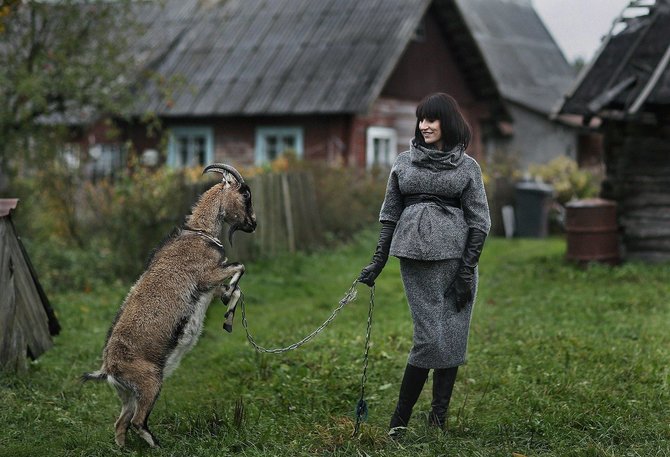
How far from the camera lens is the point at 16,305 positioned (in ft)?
24.4

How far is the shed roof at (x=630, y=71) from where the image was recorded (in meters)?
12.9

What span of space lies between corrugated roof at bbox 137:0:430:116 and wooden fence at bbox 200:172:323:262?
Result: 188 inches

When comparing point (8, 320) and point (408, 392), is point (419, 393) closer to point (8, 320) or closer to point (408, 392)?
point (408, 392)

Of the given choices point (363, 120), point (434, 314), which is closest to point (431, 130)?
point (434, 314)

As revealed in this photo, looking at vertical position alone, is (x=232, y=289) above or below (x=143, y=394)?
above

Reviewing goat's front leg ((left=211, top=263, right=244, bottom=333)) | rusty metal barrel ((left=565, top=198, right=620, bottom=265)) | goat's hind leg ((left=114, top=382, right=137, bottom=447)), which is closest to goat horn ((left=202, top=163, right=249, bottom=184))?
goat's front leg ((left=211, top=263, right=244, bottom=333))

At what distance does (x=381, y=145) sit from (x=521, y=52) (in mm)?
17582

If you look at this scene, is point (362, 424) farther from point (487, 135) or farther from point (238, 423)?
point (487, 135)

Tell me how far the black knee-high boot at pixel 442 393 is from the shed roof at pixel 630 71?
24.8ft

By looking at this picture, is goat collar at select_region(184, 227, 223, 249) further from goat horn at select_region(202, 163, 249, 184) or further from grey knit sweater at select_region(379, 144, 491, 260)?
grey knit sweater at select_region(379, 144, 491, 260)

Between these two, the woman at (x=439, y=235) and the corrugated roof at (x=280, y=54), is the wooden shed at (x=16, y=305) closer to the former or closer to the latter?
the woman at (x=439, y=235)

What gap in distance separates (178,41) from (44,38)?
1116cm

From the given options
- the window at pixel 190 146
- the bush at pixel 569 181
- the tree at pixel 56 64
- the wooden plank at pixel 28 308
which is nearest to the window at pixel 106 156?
the window at pixel 190 146

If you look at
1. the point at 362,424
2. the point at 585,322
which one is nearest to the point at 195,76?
the point at 585,322
